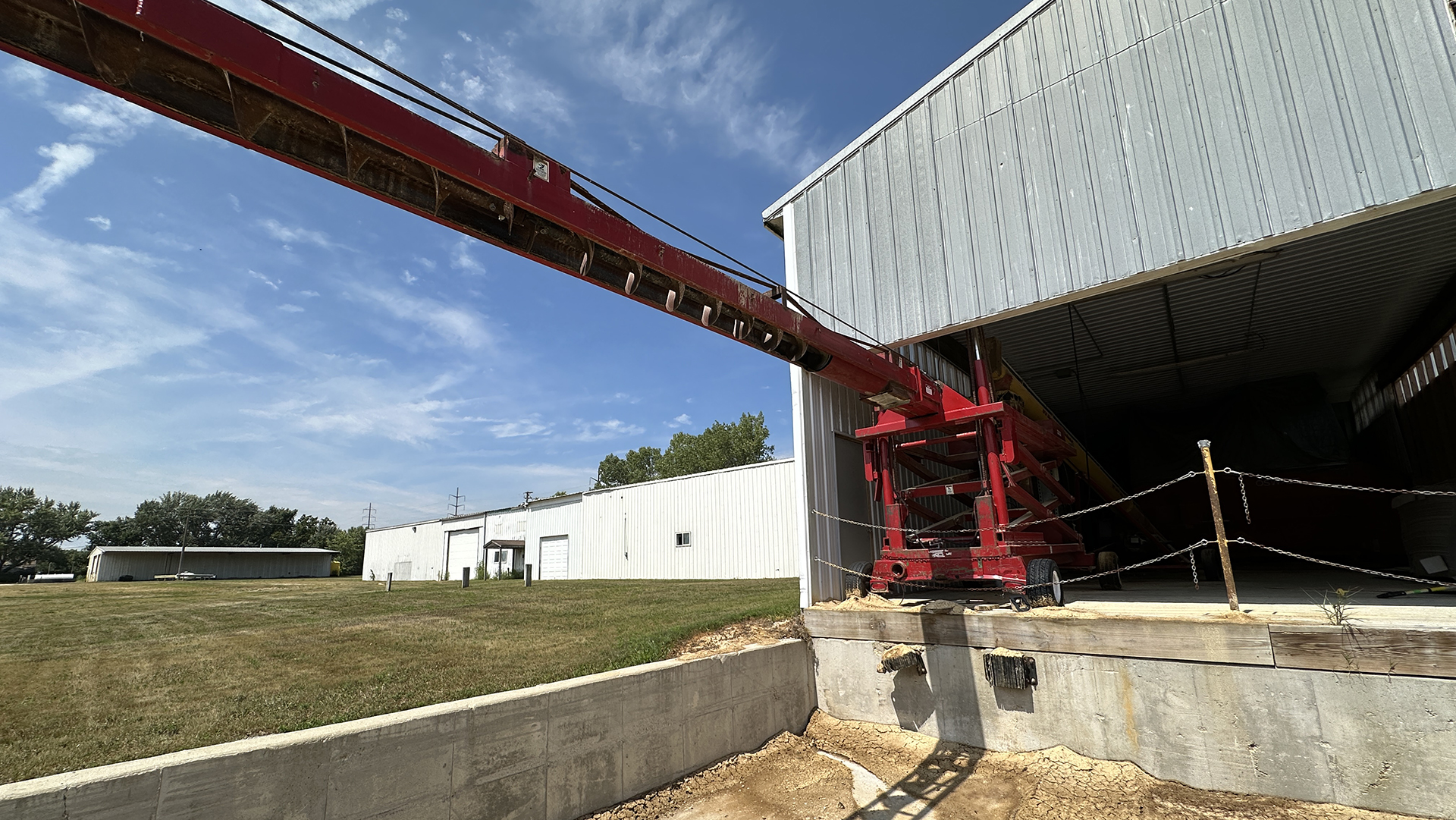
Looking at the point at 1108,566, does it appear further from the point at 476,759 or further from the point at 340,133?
the point at 340,133

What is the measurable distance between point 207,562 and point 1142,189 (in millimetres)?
72432

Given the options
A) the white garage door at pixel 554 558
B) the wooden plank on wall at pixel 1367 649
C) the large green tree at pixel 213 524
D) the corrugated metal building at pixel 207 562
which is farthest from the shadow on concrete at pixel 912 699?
the large green tree at pixel 213 524

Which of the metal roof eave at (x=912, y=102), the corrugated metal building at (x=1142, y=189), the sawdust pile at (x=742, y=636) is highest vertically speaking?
the metal roof eave at (x=912, y=102)

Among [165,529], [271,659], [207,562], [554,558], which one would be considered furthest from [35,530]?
[271,659]

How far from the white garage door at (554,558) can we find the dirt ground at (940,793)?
1059 inches

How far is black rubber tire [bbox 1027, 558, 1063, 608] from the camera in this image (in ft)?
25.6

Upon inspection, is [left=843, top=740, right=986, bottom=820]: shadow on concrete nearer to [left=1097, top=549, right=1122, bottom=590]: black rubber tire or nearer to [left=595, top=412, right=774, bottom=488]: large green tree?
[left=1097, top=549, right=1122, bottom=590]: black rubber tire

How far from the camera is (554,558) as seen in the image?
33.5 m

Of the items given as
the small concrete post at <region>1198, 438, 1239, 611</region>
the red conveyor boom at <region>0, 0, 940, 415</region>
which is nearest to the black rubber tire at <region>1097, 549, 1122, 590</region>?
the small concrete post at <region>1198, 438, 1239, 611</region>

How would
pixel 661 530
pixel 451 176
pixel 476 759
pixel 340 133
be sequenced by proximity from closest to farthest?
pixel 340 133 < pixel 451 176 < pixel 476 759 < pixel 661 530

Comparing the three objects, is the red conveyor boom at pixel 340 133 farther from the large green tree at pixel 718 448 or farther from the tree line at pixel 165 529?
the tree line at pixel 165 529

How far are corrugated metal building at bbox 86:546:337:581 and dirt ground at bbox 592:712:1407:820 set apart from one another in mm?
64800

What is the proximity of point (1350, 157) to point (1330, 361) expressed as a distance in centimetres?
1269

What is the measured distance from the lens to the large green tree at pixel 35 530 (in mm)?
65562
